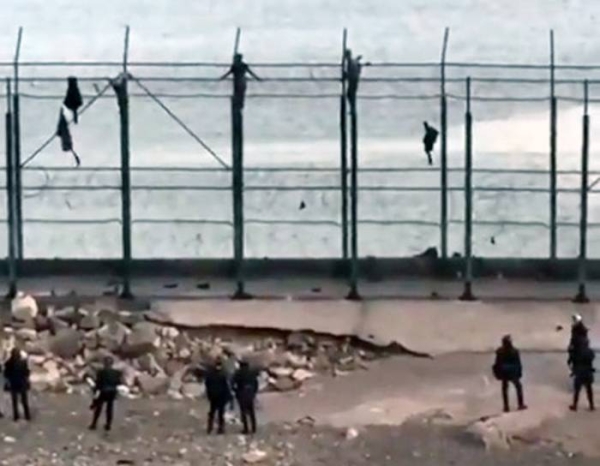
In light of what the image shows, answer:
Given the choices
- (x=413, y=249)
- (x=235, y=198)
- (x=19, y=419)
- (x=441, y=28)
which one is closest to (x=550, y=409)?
(x=19, y=419)

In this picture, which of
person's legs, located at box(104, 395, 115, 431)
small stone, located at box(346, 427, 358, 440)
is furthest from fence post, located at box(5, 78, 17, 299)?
small stone, located at box(346, 427, 358, 440)

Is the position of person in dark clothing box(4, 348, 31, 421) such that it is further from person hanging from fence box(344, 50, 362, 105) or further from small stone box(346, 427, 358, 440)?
person hanging from fence box(344, 50, 362, 105)

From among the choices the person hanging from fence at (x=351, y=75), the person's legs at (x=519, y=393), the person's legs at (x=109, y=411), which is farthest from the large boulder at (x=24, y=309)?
the person's legs at (x=519, y=393)

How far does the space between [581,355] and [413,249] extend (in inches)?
555

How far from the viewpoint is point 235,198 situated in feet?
87.5

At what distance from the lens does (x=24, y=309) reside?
2461cm

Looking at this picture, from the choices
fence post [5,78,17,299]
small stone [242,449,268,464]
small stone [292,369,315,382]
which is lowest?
small stone [242,449,268,464]

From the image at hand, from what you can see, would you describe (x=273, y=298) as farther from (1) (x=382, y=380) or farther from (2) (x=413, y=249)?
(2) (x=413, y=249)

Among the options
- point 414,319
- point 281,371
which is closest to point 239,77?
point 414,319

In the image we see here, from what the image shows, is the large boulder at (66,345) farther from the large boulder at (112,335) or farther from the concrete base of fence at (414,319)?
the concrete base of fence at (414,319)

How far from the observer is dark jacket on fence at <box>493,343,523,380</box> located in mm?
21000

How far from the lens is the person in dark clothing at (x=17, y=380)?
20594mm

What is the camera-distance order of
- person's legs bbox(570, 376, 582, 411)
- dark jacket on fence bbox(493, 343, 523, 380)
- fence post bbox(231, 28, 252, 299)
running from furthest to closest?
fence post bbox(231, 28, 252, 299) < person's legs bbox(570, 376, 582, 411) < dark jacket on fence bbox(493, 343, 523, 380)

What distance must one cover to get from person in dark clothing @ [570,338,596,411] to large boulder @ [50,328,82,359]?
530 centimetres
